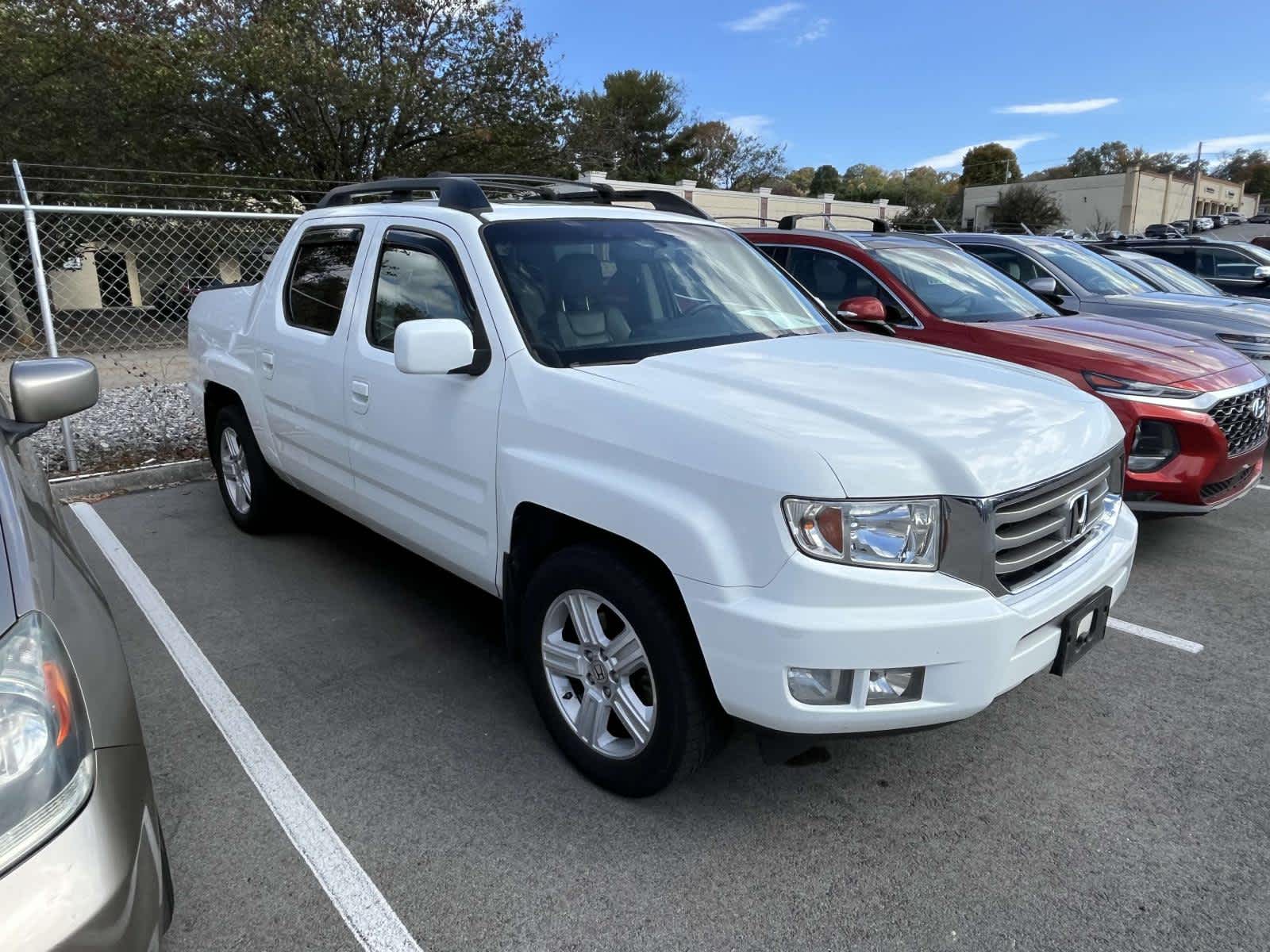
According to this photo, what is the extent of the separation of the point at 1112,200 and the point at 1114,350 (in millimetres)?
66604

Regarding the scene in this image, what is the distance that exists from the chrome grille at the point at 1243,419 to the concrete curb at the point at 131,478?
6.44 meters

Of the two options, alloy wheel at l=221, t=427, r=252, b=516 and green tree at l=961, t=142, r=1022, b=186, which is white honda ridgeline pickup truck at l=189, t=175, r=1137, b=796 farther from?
green tree at l=961, t=142, r=1022, b=186

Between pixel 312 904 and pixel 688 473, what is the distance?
61.0 inches

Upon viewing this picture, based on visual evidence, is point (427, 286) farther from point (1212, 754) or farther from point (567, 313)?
point (1212, 754)

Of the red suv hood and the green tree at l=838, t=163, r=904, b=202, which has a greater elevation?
the green tree at l=838, t=163, r=904, b=202

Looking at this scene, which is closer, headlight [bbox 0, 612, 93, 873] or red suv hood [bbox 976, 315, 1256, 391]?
headlight [bbox 0, 612, 93, 873]

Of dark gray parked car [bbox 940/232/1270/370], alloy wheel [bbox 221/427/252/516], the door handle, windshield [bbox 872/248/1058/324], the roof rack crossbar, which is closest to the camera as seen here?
the roof rack crossbar

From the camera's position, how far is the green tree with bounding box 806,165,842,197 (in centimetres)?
9350

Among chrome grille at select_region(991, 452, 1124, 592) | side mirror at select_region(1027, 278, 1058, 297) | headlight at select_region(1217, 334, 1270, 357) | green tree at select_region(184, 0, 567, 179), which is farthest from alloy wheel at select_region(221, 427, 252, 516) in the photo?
green tree at select_region(184, 0, 567, 179)

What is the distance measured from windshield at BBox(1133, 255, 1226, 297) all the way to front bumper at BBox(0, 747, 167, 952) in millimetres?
10024

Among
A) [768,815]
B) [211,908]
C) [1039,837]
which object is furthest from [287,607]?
[1039,837]

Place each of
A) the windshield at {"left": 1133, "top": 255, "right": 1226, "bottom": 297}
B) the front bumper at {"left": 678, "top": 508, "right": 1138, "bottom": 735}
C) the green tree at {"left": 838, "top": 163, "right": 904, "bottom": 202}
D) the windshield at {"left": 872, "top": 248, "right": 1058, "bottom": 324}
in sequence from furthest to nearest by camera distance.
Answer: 1. the green tree at {"left": 838, "top": 163, "right": 904, "bottom": 202}
2. the windshield at {"left": 1133, "top": 255, "right": 1226, "bottom": 297}
3. the windshield at {"left": 872, "top": 248, "right": 1058, "bottom": 324}
4. the front bumper at {"left": 678, "top": 508, "right": 1138, "bottom": 735}

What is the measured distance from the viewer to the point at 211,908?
2.37 meters

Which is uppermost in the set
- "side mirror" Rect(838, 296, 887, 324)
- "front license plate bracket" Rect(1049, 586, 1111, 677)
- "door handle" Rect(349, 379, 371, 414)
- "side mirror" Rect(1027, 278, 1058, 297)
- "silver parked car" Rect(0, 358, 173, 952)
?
"side mirror" Rect(1027, 278, 1058, 297)
